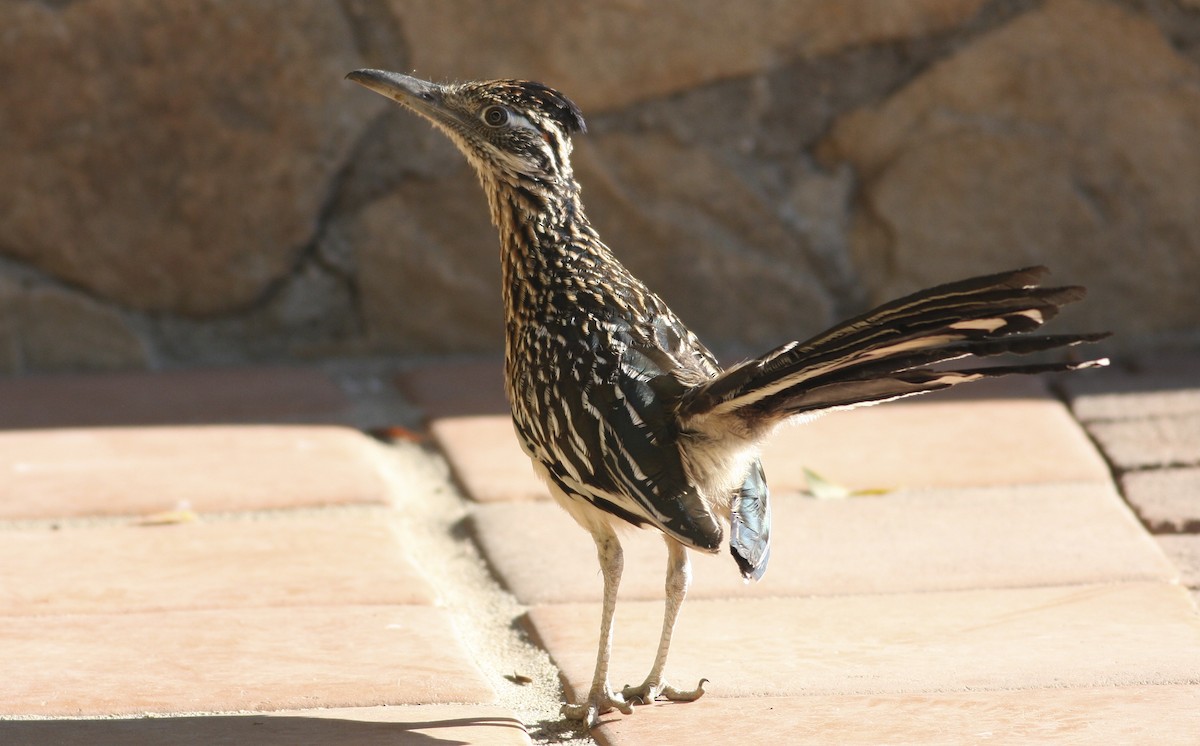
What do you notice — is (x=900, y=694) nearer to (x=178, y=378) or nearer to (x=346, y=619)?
(x=346, y=619)

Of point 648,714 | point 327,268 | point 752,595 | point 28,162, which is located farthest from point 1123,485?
point 28,162

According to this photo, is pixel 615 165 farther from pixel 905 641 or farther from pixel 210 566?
pixel 905 641

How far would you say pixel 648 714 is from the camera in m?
3.07

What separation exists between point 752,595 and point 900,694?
663mm

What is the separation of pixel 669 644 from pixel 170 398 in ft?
8.38

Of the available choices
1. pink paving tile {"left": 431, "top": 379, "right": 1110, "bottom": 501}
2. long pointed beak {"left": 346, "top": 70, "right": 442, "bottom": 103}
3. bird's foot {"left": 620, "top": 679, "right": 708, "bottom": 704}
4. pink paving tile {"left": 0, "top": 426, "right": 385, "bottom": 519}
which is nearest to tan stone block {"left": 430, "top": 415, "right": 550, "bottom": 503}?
pink paving tile {"left": 431, "top": 379, "right": 1110, "bottom": 501}

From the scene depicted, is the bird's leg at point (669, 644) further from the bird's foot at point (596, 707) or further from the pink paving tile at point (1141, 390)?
the pink paving tile at point (1141, 390)

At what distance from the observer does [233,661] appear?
3.19m

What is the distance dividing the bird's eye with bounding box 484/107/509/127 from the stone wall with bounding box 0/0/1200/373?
1792 millimetres

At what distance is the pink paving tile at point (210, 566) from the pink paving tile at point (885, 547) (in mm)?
291

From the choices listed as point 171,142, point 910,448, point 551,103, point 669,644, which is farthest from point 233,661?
point 171,142

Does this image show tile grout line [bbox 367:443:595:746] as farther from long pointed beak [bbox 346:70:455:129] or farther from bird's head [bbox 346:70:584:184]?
long pointed beak [bbox 346:70:455:129]

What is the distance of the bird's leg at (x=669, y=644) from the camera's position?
3.10m

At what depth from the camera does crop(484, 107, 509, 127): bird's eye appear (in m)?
3.71
